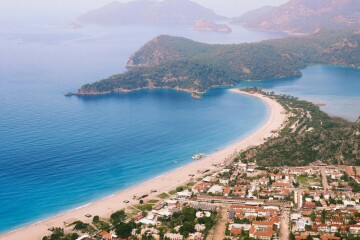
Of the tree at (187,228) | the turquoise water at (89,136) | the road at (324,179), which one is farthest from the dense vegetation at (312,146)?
the tree at (187,228)

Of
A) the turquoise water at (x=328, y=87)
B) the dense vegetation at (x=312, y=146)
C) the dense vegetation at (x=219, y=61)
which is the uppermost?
the dense vegetation at (x=219, y=61)

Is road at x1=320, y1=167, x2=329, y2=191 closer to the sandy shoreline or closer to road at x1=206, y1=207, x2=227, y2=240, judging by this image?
road at x1=206, y1=207, x2=227, y2=240

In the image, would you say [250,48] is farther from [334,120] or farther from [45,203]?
[45,203]

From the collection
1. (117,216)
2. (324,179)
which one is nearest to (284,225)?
(324,179)

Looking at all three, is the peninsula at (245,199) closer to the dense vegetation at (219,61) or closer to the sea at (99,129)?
the sea at (99,129)

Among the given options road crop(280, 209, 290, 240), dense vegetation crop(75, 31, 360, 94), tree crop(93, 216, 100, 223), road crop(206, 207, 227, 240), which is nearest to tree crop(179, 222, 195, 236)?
road crop(206, 207, 227, 240)

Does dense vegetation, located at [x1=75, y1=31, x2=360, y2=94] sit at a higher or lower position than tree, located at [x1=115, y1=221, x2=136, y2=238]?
higher
